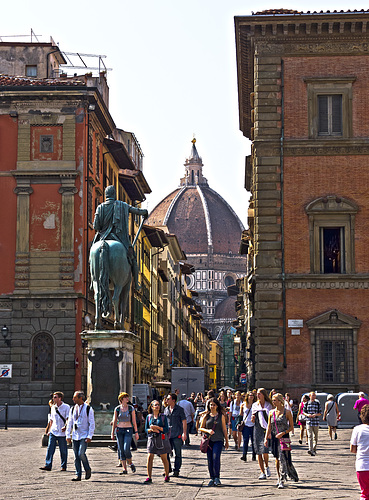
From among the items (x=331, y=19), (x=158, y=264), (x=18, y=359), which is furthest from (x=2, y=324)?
(x=158, y=264)

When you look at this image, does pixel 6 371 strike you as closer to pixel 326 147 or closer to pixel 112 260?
pixel 326 147

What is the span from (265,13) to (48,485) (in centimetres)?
2623

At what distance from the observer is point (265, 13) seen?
39062 millimetres

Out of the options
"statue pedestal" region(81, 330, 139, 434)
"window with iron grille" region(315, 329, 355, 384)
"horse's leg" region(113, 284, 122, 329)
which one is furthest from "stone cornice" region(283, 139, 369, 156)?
"statue pedestal" region(81, 330, 139, 434)

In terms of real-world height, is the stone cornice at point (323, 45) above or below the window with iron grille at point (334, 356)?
above

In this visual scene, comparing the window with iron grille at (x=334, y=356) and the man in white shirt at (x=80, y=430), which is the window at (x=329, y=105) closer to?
the window with iron grille at (x=334, y=356)

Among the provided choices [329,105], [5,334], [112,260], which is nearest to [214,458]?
[112,260]

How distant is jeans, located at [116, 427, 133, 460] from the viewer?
19172 mm

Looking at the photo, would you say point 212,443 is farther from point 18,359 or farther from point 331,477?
point 18,359

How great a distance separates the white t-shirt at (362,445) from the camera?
39.9 ft

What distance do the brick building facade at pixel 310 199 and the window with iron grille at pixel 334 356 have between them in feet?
0.12

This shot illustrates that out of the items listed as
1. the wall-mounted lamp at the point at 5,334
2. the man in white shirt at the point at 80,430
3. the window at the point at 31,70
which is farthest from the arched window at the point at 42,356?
the man in white shirt at the point at 80,430

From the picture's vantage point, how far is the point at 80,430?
1820cm

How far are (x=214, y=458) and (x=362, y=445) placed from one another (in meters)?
5.78
